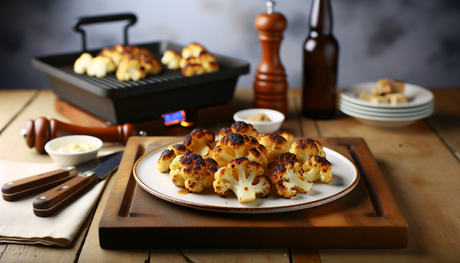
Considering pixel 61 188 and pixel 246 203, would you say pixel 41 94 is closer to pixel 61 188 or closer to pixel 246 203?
pixel 61 188

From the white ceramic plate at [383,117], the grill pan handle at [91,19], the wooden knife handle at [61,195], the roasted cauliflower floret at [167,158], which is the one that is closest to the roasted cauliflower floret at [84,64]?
the grill pan handle at [91,19]

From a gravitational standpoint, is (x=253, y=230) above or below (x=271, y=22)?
below

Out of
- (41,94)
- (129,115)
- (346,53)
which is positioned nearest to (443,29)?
(346,53)

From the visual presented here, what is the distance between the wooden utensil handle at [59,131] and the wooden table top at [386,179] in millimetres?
39

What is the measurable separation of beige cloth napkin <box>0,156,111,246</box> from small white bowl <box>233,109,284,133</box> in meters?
0.57

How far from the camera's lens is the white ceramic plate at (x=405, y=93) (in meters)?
1.58

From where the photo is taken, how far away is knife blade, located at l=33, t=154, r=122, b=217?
975mm

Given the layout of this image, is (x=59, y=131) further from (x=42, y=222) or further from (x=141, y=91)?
(x=42, y=222)

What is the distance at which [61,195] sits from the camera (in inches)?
40.2

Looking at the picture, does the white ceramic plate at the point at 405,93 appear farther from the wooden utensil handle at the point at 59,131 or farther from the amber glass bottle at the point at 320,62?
the wooden utensil handle at the point at 59,131

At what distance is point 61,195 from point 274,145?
511 mm

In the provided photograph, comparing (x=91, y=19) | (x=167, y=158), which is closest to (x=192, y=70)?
(x=91, y=19)

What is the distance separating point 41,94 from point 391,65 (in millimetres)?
2105

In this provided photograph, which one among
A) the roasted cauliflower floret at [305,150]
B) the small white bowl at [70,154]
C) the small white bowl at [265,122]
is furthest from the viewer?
the small white bowl at [265,122]
